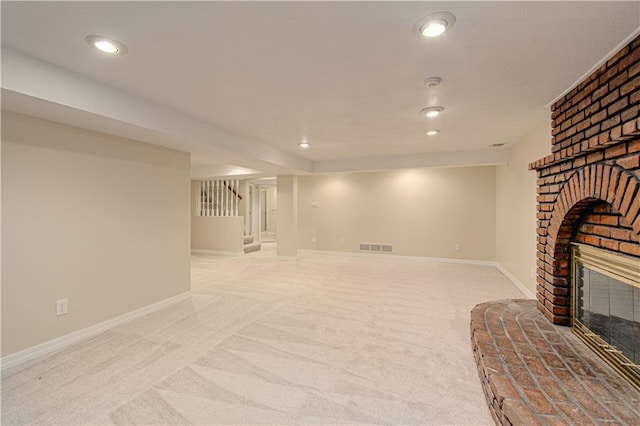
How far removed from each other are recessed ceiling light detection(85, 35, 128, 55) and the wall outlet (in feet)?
7.22

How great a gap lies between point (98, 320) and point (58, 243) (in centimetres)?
86

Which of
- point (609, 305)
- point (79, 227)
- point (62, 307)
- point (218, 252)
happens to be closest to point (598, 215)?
point (609, 305)

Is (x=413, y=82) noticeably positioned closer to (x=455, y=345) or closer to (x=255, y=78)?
(x=255, y=78)

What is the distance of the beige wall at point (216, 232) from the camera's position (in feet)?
23.8

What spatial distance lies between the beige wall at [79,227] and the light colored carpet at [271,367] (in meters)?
0.31

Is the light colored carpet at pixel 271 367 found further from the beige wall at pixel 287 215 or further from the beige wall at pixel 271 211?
the beige wall at pixel 271 211

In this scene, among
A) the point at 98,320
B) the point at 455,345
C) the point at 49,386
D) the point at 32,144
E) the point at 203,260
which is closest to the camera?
the point at 49,386

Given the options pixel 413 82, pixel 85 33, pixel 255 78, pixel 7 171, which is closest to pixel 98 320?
pixel 7 171

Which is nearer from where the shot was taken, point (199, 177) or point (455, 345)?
point (455, 345)

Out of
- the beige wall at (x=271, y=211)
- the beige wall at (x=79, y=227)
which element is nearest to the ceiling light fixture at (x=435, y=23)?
the beige wall at (x=79, y=227)

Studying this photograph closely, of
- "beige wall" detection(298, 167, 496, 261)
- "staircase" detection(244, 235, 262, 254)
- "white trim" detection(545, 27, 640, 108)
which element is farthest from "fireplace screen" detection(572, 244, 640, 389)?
"staircase" detection(244, 235, 262, 254)

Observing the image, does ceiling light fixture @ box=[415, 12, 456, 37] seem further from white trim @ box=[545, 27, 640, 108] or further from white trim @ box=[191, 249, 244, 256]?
white trim @ box=[191, 249, 244, 256]

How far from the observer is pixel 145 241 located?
3.46 metres

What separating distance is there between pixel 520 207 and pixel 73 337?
17.8 feet
